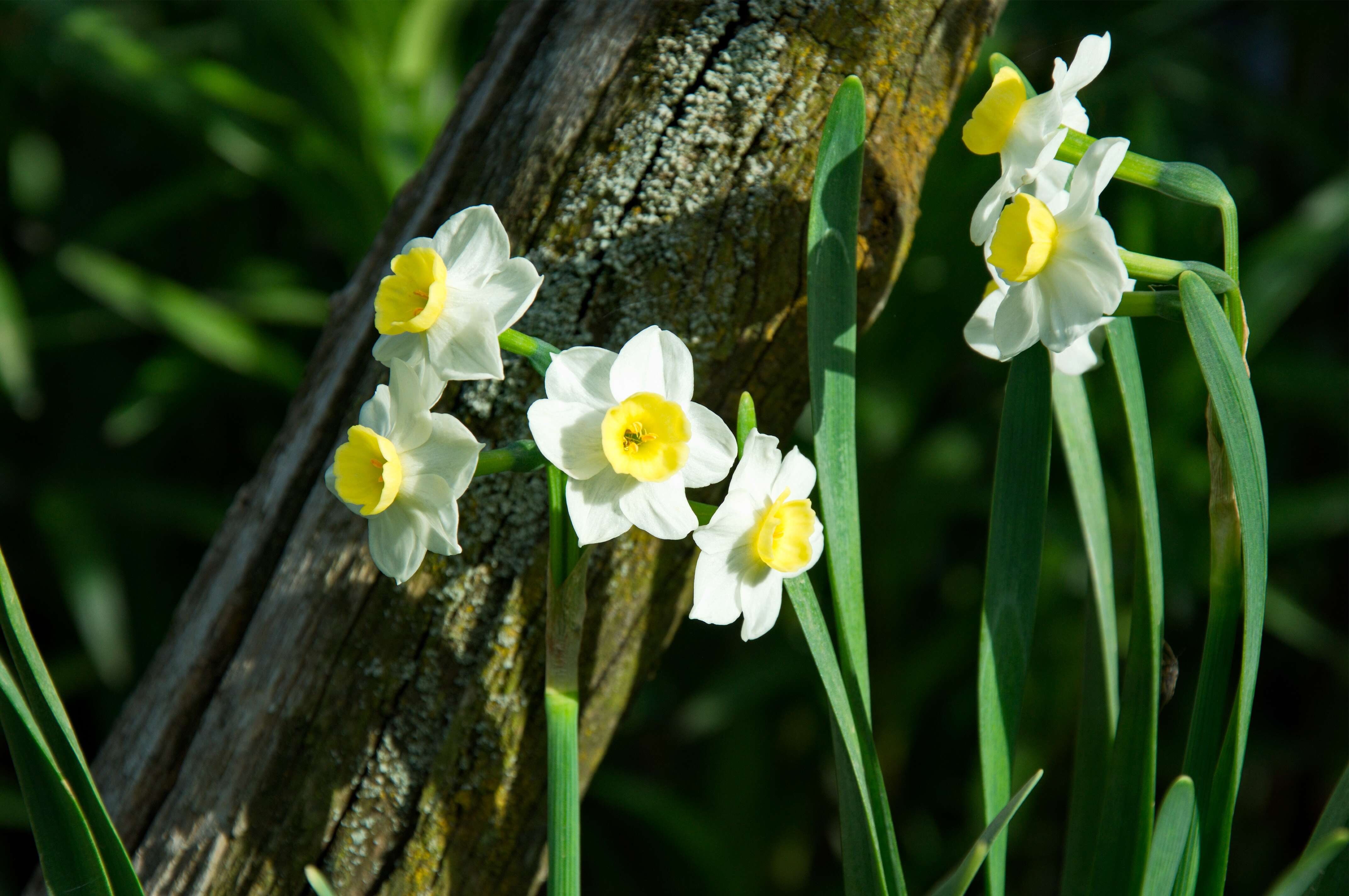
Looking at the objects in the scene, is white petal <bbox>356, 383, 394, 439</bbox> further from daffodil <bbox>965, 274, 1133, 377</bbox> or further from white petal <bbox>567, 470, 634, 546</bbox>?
daffodil <bbox>965, 274, 1133, 377</bbox>

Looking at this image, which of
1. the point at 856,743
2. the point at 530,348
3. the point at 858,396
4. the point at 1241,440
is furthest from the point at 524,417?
the point at 858,396

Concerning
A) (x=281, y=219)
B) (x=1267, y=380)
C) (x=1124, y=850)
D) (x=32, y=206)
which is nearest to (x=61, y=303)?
(x=32, y=206)

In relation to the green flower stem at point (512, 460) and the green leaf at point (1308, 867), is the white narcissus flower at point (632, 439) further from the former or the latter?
the green leaf at point (1308, 867)

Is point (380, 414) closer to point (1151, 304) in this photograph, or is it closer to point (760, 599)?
point (760, 599)

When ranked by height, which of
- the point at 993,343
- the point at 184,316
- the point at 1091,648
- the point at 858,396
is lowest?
the point at 184,316

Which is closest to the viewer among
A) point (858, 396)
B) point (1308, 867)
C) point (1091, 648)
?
point (1308, 867)

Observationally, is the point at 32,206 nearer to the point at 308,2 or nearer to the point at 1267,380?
the point at 308,2

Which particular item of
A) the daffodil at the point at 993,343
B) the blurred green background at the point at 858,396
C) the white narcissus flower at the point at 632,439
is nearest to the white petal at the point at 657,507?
the white narcissus flower at the point at 632,439
